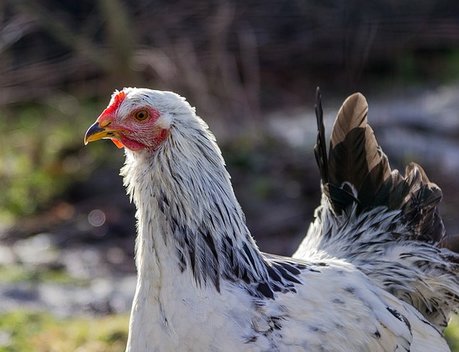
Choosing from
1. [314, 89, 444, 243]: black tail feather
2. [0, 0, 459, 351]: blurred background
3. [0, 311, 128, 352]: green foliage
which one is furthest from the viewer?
[0, 0, 459, 351]: blurred background

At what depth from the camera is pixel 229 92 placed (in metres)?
11.0

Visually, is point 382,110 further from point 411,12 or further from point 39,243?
point 39,243

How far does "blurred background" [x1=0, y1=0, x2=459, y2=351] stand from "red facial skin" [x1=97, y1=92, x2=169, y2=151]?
152 inches

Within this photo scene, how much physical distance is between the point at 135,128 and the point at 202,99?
22.0 feet

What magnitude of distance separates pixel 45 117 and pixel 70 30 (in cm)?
192

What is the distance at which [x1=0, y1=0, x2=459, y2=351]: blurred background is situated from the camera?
919cm

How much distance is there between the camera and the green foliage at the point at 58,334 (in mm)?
6312

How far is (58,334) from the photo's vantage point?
650 centimetres

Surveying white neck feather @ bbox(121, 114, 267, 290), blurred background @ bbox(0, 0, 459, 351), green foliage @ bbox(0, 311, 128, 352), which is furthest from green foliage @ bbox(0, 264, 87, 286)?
white neck feather @ bbox(121, 114, 267, 290)

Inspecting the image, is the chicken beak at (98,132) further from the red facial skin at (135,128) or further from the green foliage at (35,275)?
the green foliage at (35,275)

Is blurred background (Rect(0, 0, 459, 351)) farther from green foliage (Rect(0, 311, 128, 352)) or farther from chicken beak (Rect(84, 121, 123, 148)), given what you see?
chicken beak (Rect(84, 121, 123, 148))

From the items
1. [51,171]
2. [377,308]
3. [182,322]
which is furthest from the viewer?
[51,171]

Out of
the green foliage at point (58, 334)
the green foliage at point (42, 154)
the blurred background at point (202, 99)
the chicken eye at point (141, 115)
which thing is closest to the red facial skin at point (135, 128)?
the chicken eye at point (141, 115)

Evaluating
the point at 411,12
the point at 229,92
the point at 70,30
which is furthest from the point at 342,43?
the point at 70,30
